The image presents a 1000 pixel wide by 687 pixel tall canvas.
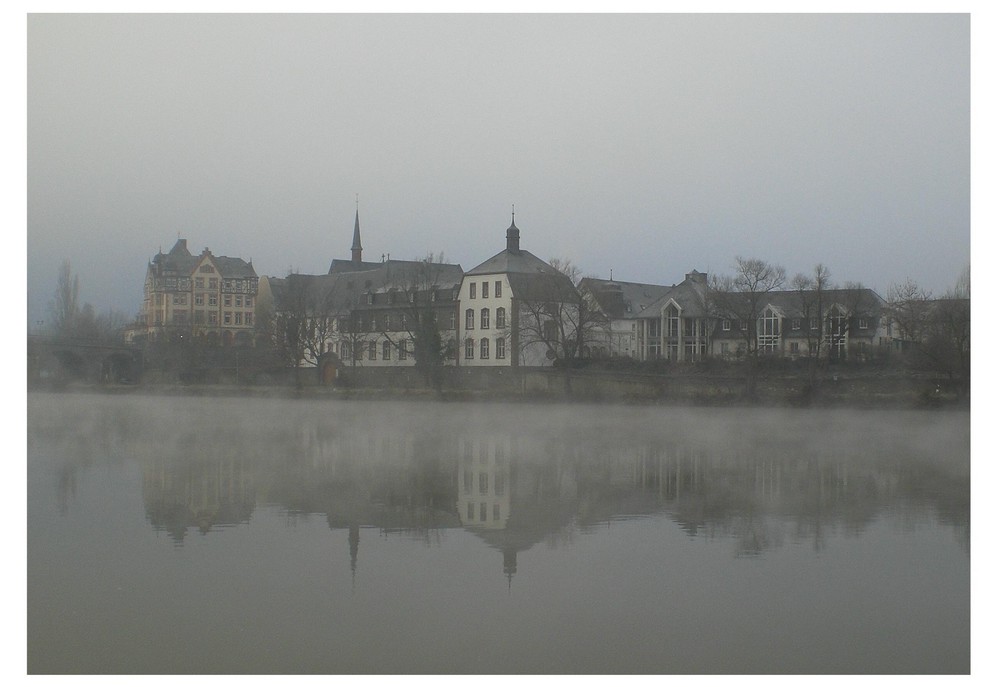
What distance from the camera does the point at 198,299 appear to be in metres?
74.7

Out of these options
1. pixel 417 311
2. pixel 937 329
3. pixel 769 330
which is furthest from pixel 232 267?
pixel 937 329

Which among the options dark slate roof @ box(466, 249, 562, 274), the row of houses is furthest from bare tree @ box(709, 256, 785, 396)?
dark slate roof @ box(466, 249, 562, 274)

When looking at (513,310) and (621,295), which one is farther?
(621,295)

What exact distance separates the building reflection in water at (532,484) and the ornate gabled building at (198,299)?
4015 cm

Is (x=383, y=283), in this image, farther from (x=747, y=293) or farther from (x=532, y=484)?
(x=532, y=484)

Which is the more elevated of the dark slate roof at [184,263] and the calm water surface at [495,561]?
the dark slate roof at [184,263]

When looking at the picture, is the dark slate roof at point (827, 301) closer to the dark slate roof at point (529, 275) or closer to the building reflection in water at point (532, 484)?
the dark slate roof at point (529, 275)

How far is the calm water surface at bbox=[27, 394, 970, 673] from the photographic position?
8.68m

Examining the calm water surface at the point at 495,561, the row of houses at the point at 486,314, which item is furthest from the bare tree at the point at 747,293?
the calm water surface at the point at 495,561

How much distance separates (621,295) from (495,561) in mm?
63706

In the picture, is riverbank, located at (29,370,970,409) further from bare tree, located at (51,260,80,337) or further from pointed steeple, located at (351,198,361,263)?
pointed steeple, located at (351,198,361,263)

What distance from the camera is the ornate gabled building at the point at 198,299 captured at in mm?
68750

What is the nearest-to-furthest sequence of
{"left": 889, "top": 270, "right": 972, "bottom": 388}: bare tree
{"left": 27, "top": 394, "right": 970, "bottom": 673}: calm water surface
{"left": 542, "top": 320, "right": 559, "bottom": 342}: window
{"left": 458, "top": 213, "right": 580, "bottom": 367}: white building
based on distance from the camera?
{"left": 27, "top": 394, "right": 970, "bottom": 673}: calm water surface, {"left": 889, "top": 270, "right": 972, "bottom": 388}: bare tree, {"left": 542, "top": 320, "right": 559, "bottom": 342}: window, {"left": 458, "top": 213, "right": 580, "bottom": 367}: white building

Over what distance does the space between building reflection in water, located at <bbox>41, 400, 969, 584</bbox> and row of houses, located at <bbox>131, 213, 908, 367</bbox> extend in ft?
89.8
